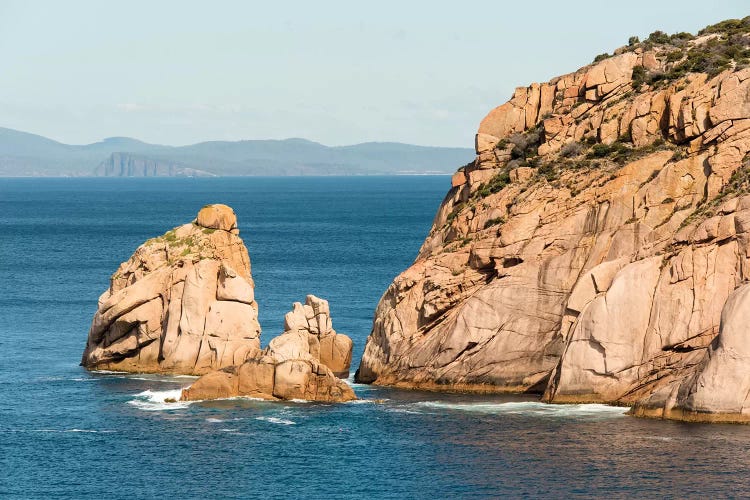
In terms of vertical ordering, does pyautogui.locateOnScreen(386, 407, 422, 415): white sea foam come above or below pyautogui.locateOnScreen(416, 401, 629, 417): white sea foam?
below

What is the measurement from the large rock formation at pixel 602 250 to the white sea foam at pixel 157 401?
45.2ft

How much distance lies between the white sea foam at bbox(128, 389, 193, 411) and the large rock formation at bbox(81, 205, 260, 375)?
23.4 ft

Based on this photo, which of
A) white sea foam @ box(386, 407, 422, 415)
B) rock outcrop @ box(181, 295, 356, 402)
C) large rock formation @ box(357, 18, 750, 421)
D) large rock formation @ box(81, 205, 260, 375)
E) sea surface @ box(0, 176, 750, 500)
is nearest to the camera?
sea surface @ box(0, 176, 750, 500)

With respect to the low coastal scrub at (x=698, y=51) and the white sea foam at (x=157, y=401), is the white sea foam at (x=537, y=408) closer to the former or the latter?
the white sea foam at (x=157, y=401)

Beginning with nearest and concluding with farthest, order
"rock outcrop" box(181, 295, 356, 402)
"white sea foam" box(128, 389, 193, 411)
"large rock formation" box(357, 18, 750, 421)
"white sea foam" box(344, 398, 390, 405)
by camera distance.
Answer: "large rock formation" box(357, 18, 750, 421), "white sea foam" box(128, 389, 193, 411), "white sea foam" box(344, 398, 390, 405), "rock outcrop" box(181, 295, 356, 402)

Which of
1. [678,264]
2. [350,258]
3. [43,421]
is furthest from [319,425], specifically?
[350,258]

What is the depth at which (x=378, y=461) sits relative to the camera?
6925cm

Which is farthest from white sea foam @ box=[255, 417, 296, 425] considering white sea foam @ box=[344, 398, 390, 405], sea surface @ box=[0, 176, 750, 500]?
white sea foam @ box=[344, 398, 390, 405]

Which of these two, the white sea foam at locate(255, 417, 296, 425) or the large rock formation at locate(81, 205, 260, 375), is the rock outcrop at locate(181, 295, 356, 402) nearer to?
the white sea foam at locate(255, 417, 296, 425)

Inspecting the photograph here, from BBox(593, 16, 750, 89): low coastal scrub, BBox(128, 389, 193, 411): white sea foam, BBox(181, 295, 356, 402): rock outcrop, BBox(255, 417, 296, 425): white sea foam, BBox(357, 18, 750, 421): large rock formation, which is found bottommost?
BBox(128, 389, 193, 411): white sea foam

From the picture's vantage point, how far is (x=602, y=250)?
85312 mm

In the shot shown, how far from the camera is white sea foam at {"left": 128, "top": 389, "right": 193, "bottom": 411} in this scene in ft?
270

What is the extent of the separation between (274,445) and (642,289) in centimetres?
2376

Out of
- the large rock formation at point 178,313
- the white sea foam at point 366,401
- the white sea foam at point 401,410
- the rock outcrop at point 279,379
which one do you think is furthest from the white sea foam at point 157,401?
the white sea foam at point 401,410
